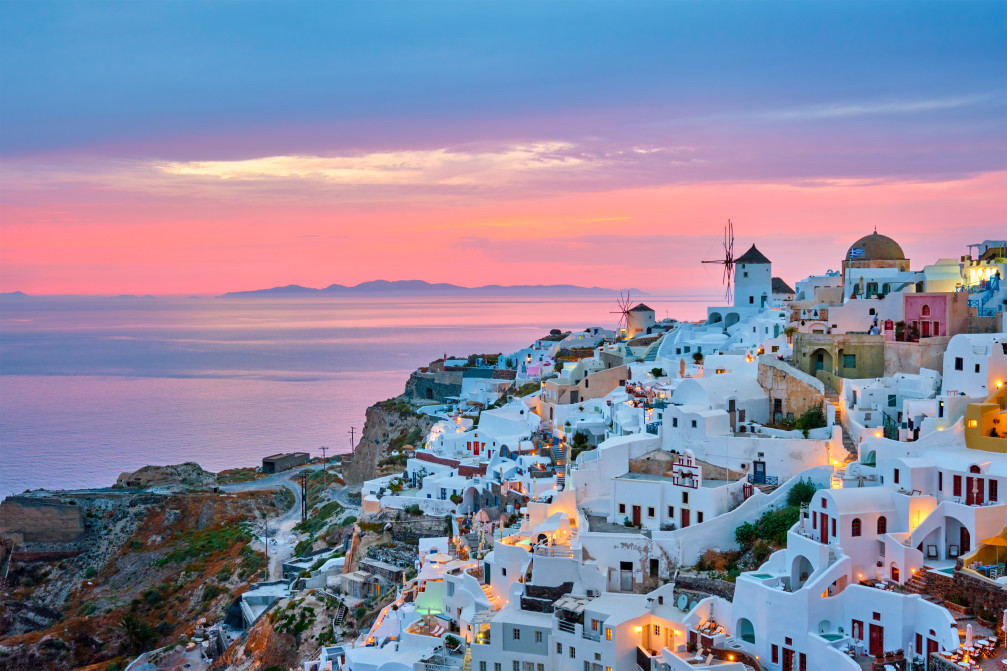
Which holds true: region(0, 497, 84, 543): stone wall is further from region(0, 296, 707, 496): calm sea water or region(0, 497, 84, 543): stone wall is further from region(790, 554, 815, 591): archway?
region(790, 554, 815, 591): archway

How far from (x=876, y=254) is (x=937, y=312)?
8603mm

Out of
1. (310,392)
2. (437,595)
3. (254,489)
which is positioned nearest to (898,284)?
(437,595)

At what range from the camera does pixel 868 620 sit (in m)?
18.1

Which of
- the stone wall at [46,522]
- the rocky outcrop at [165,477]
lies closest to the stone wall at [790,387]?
the stone wall at [46,522]

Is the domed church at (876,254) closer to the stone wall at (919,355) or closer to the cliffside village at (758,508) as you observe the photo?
the cliffside village at (758,508)

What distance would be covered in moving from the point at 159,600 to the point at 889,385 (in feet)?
104

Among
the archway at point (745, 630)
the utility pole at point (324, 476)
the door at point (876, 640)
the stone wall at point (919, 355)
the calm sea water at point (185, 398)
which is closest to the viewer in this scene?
the door at point (876, 640)

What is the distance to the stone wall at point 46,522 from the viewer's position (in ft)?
157

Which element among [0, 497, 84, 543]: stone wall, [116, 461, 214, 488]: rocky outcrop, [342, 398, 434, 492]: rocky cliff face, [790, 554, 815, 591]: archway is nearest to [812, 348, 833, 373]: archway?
[790, 554, 815, 591]: archway

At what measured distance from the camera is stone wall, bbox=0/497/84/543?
4794 cm

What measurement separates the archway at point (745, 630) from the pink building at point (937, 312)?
12185 mm

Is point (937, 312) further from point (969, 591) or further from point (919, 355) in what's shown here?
point (969, 591)

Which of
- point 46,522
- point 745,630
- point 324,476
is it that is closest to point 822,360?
point 745,630

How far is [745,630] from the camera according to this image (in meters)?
20.0
